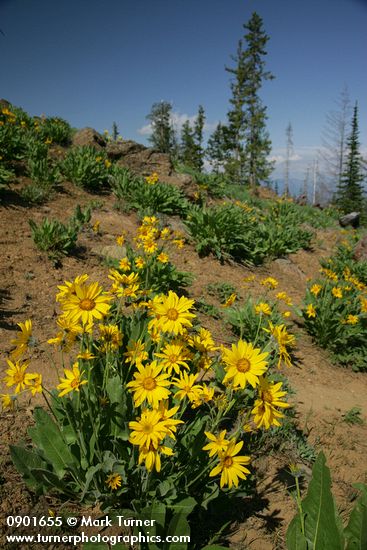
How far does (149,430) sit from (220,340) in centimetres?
287

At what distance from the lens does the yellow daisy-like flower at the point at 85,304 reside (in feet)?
5.11

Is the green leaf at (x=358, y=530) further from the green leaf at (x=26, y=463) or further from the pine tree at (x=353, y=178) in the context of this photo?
the pine tree at (x=353, y=178)

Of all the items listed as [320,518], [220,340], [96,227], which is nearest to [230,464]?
[320,518]

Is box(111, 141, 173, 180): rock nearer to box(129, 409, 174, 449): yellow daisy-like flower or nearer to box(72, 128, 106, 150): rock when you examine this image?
box(72, 128, 106, 150): rock

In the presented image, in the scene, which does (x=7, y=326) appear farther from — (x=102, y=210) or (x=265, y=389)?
(x=102, y=210)

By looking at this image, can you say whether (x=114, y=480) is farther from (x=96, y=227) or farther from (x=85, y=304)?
(x=96, y=227)

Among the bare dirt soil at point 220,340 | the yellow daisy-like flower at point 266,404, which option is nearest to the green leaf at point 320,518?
the yellow daisy-like flower at point 266,404

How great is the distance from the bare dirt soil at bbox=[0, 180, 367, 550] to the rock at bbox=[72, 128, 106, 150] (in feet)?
10.2

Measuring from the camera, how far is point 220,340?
4254mm

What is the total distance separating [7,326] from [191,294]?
258 cm

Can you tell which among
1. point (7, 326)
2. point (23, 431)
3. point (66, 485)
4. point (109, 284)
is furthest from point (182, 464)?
point (109, 284)

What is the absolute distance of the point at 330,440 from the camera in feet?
10.4

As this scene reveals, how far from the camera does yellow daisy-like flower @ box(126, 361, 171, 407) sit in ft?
4.95

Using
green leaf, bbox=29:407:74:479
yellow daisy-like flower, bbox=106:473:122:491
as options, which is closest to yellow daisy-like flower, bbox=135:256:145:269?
green leaf, bbox=29:407:74:479
